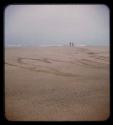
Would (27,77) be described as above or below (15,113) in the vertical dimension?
above

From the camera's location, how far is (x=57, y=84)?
9.77ft

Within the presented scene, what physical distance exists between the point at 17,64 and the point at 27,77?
9.2 inches

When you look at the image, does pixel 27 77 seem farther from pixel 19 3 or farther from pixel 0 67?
pixel 19 3

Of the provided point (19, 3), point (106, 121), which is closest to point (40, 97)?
point (106, 121)

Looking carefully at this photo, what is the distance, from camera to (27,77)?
304 cm

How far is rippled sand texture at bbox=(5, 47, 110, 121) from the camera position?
8.71 ft

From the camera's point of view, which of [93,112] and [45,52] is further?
[45,52]

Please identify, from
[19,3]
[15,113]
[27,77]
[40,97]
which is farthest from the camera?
[27,77]

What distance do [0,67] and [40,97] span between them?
2.19 ft

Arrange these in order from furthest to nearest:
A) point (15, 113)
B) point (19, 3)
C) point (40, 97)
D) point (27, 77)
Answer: point (27, 77) < point (40, 97) < point (15, 113) < point (19, 3)

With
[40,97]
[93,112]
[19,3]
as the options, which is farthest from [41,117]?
[19,3]

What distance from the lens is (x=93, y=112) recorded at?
2695mm

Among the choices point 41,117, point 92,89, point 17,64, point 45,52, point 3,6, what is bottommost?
point 41,117

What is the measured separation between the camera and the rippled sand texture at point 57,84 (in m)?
2.66
